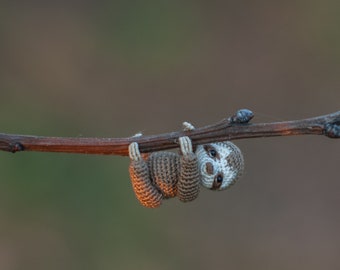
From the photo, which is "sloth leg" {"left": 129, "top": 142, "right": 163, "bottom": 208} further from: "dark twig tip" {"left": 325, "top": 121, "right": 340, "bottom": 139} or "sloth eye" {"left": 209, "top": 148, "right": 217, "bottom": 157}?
"dark twig tip" {"left": 325, "top": 121, "right": 340, "bottom": 139}

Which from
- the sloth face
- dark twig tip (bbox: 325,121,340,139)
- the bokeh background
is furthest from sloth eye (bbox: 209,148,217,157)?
the bokeh background

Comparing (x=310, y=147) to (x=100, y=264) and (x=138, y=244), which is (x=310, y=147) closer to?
(x=138, y=244)

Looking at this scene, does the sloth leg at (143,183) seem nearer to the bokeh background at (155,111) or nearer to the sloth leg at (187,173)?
the sloth leg at (187,173)

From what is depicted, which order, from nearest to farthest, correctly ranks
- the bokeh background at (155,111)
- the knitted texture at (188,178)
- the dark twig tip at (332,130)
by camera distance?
the dark twig tip at (332,130) → the knitted texture at (188,178) → the bokeh background at (155,111)

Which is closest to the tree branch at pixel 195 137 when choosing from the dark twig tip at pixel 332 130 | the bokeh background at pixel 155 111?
the dark twig tip at pixel 332 130

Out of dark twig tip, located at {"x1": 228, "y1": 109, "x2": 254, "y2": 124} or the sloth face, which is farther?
the sloth face

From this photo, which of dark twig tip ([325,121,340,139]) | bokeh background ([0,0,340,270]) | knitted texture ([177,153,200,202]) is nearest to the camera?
dark twig tip ([325,121,340,139])
